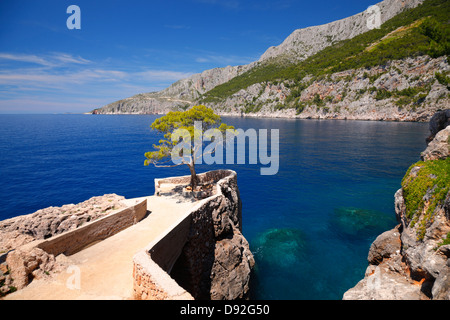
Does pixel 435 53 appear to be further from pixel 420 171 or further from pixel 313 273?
pixel 313 273

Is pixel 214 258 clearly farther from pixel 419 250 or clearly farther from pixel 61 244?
pixel 419 250

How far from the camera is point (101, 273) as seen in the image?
10633 millimetres

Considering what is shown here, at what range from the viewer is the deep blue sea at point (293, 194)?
19.5m

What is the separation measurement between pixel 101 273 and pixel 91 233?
3.61 metres

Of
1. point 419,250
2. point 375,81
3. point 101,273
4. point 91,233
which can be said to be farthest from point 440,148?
point 375,81

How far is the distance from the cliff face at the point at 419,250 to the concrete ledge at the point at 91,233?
564 inches

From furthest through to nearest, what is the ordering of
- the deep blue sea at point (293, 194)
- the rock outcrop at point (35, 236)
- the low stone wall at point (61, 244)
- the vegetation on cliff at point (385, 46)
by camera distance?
the vegetation on cliff at point (385, 46) → the deep blue sea at point (293, 194) → the low stone wall at point (61, 244) → the rock outcrop at point (35, 236)

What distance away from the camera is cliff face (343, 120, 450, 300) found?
30.2 feet

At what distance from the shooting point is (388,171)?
40.6 meters

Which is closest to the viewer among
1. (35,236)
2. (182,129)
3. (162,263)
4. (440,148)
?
(162,263)

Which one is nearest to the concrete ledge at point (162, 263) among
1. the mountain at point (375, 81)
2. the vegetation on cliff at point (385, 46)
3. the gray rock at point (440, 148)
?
the gray rock at point (440, 148)

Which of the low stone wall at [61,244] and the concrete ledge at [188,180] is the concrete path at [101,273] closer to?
the low stone wall at [61,244]

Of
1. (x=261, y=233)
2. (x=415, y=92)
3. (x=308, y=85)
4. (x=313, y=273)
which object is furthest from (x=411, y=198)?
(x=308, y=85)
